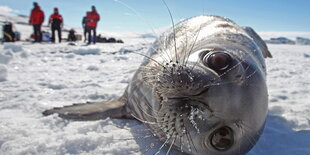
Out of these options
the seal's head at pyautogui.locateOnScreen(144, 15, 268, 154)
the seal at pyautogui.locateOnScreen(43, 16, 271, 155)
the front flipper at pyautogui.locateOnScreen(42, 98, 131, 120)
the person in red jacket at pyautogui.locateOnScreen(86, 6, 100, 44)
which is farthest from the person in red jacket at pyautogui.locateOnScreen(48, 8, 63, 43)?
the seal's head at pyautogui.locateOnScreen(144, 15, 268, 154)

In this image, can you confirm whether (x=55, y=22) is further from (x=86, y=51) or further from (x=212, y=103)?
(x=212, y=103)

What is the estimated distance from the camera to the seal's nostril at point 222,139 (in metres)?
1.34

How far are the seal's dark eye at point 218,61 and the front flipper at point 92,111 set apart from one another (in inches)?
43.8

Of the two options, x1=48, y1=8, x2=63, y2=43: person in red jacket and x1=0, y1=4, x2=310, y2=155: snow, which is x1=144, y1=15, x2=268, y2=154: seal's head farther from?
x1=48, y1=8, x2=63, y2=43: person in red jacket

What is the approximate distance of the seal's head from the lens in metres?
1.23

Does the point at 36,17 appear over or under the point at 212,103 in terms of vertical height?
over

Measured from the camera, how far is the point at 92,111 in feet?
7.37

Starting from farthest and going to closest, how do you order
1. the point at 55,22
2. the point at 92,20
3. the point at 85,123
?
the point at 92,20 < the point at 55,22 < the point at 85,123

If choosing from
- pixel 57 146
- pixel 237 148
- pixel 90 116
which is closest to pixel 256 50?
pixel 237 148

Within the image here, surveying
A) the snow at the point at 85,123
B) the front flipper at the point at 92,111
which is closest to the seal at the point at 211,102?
the snow at the point at 85,123

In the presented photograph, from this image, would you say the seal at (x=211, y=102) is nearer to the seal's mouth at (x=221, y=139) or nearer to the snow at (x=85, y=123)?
the seal's mouth at (x=221, y=139)

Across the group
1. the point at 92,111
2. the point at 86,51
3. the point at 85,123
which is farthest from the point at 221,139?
the point at 86,51

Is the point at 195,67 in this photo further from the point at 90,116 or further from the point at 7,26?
the point at 7,26

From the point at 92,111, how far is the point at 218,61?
1.26 meters
